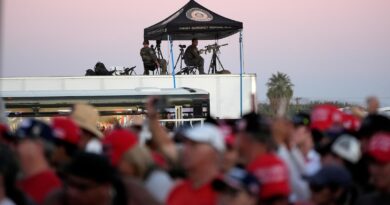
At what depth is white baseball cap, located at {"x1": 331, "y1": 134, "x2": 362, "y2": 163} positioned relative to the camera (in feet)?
23.2

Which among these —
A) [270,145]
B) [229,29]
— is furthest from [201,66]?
[270,145]

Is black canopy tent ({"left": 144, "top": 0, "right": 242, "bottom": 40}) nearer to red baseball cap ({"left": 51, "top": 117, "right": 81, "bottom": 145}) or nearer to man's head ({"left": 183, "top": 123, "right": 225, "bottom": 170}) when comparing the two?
red baseball cap ({"left": 51, "top": 117, "right": 81, "bottom": 145})

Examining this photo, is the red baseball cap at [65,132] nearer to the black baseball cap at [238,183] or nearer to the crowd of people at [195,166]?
the crowd of people at [195,166]

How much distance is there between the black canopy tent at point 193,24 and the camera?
94.4 ft

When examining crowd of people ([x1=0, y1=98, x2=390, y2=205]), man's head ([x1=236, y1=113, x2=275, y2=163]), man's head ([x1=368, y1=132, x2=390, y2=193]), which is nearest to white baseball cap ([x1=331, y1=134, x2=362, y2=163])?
crowd of people ([x1=0, y1=98, x2=390, y2=205])

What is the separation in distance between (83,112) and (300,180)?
228 cm

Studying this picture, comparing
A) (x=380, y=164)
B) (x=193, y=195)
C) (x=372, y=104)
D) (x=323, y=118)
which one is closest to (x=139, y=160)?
(x=193, y=195)

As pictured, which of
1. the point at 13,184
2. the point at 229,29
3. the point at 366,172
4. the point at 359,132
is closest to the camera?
the point at 13,184

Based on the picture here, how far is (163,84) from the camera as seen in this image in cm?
2794

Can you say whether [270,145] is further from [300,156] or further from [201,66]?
[201,66]

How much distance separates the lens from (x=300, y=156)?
767cm

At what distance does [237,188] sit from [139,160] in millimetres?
1094

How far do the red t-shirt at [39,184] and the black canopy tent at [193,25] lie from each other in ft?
72.0

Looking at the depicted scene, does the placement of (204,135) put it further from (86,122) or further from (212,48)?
(212,48)
